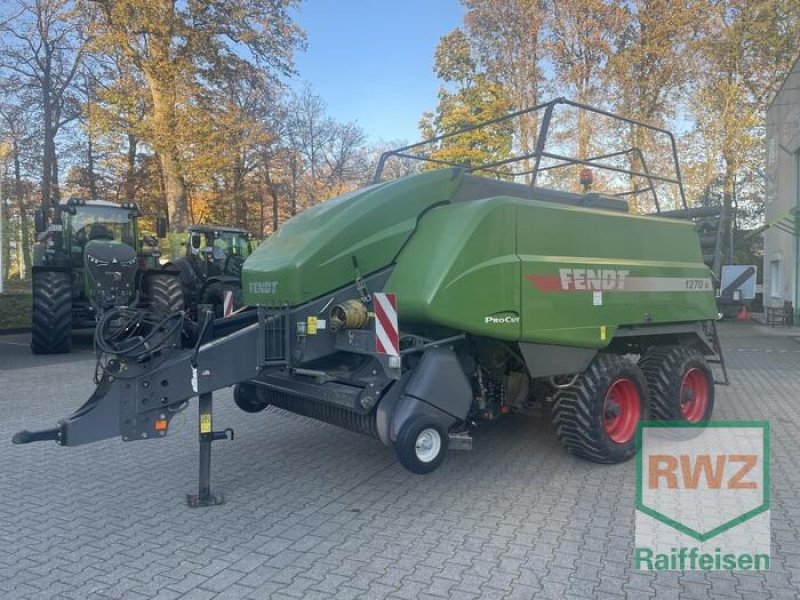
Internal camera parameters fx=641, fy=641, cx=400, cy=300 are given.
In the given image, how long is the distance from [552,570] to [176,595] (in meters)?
1.91

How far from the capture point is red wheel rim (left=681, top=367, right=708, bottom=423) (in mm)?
6105

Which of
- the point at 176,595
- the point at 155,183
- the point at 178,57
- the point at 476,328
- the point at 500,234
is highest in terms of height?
the point at 178,57

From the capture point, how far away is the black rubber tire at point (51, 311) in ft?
36.5

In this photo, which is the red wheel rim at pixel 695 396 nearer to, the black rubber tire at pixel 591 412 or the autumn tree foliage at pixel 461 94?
the black rubber tire at pixel 591 412

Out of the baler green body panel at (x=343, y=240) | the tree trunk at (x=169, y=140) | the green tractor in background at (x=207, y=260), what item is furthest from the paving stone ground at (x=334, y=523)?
the tree trunk at (x=169, y=140)

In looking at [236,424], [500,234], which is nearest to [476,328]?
[500,234]

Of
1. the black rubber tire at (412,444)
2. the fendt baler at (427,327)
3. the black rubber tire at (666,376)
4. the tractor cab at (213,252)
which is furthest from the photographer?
the tractor cab at (213,252)

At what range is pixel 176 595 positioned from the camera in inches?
123

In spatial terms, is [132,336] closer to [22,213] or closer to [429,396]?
[429,396]

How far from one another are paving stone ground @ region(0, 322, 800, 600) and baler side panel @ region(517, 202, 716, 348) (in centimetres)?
119

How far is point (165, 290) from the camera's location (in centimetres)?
1236

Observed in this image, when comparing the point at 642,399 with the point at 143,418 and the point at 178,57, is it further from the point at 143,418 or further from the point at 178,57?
the point at 178,57

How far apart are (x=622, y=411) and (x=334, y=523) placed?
268 centimetres

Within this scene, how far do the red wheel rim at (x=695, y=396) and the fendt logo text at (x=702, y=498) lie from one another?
0.12 metres
